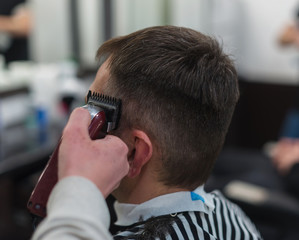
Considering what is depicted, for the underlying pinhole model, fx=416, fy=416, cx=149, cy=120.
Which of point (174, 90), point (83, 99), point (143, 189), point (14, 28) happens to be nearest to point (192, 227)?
point (143, 189)

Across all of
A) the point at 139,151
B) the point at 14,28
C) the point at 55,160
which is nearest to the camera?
the point at 55,160

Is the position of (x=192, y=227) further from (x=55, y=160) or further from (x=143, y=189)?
(x=55, y=160)

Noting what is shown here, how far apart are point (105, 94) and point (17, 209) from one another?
6.77ft

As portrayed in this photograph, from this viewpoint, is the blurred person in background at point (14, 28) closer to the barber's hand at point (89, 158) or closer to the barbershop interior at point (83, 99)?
the barbershop interior at point (83, 99)

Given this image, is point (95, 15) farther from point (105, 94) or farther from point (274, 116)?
point (105, 94)

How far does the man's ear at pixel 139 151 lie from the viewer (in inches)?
36.8

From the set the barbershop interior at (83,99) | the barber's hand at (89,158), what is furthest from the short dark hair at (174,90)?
the barbershop interior at (83,99)

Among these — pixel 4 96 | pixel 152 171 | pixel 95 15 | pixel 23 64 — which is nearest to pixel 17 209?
pixel 4 96

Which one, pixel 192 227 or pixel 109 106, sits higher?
pixel 109 106

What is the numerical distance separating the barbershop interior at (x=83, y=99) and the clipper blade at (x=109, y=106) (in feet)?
3.37

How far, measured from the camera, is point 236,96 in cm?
101

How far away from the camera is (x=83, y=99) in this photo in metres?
2.65

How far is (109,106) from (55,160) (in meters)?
0.17

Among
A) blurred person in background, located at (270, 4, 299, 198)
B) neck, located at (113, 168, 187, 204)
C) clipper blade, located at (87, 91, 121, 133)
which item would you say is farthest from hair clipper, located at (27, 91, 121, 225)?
blurred person in background, located at (270, 4, 299, 198)
